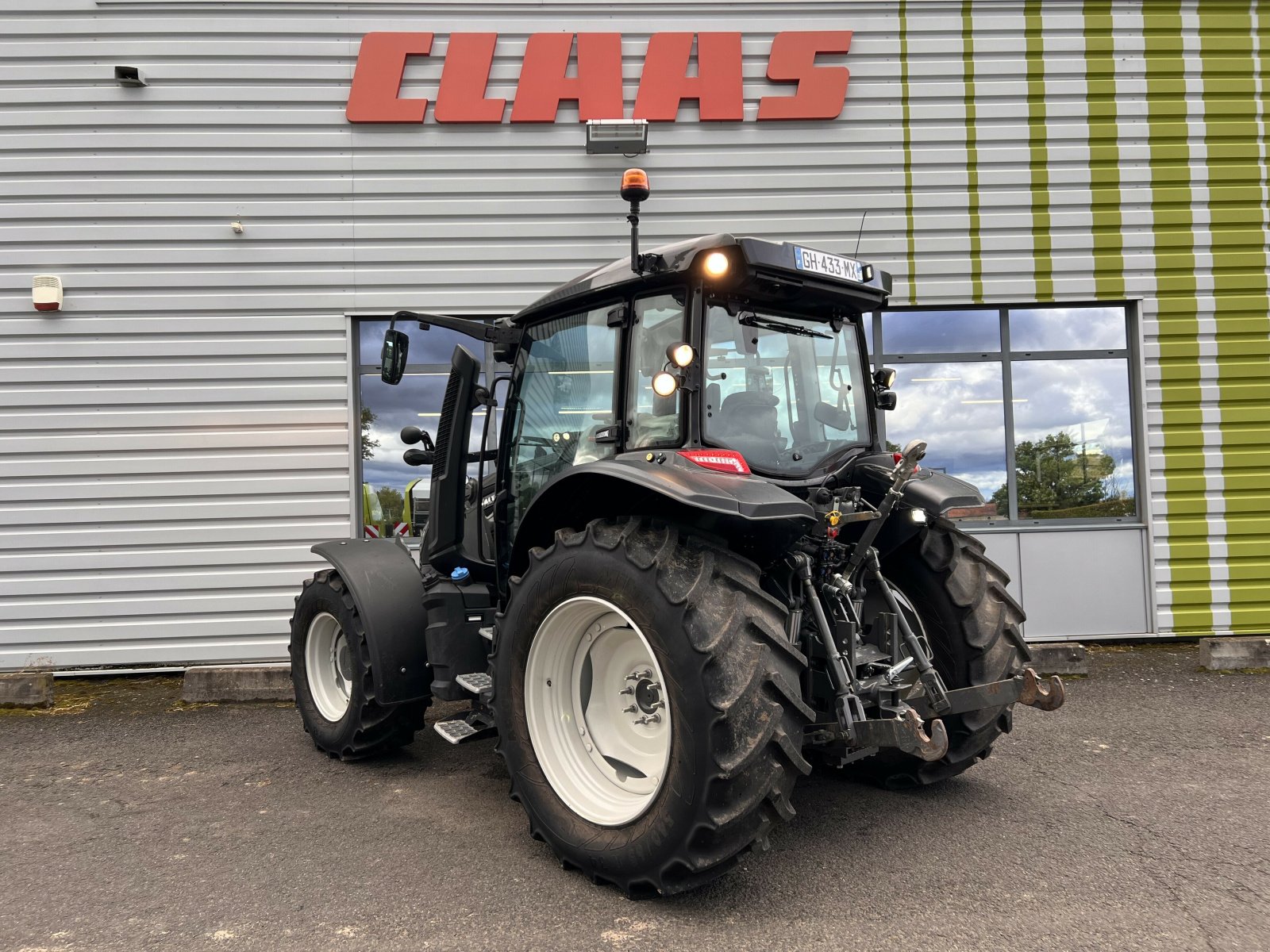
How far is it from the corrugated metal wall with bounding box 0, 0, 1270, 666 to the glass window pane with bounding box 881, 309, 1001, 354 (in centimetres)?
21

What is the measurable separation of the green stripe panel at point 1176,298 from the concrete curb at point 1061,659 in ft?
4.38

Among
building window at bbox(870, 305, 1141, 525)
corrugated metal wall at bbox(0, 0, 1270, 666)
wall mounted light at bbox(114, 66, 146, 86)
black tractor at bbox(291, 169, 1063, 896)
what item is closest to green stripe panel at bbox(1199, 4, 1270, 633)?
corrugated metal wall at bbox(0, 0, 1270, 666)

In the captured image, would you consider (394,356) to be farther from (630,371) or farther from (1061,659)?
(1061,659)

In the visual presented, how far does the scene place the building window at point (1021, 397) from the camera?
6.49 metres

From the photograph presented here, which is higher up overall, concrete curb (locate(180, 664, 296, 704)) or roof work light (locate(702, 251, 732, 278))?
roof work light (locate(702, 251, 732, 278))

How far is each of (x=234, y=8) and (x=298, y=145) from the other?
111 centimetres

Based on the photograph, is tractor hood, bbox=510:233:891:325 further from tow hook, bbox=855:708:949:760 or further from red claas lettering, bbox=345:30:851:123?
red claas lettering, bbox=345:30:851:123

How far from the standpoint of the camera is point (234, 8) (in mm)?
6012

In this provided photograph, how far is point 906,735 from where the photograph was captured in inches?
99.2

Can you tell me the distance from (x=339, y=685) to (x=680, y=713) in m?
2.62

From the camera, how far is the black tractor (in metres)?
2.46

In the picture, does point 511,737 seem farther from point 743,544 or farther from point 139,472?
point 139,472

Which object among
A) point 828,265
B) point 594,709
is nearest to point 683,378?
point 828,265

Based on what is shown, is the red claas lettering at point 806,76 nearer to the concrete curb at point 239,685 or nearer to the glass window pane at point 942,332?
the glass window pane at point 942,332
